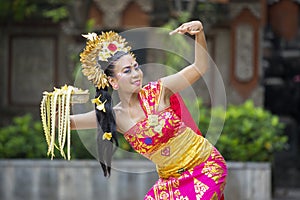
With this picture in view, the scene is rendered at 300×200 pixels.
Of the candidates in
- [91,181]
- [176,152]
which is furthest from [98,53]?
[91,181]

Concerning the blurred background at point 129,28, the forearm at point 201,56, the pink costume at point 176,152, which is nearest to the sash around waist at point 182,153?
the pink costume at point 176,152

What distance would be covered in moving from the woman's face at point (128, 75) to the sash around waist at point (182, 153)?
0.45 m

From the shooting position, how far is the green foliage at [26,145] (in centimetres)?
1176

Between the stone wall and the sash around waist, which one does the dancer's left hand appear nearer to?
the sash around waist

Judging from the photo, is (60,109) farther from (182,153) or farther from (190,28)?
(190,28)

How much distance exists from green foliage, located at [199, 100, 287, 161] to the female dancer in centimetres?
517

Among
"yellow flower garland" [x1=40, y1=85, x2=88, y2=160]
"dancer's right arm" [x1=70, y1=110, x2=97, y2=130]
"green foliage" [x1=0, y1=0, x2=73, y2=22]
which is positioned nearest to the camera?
"yellow flower garland" [x1=40, y1=85, x2=88, y2=160]

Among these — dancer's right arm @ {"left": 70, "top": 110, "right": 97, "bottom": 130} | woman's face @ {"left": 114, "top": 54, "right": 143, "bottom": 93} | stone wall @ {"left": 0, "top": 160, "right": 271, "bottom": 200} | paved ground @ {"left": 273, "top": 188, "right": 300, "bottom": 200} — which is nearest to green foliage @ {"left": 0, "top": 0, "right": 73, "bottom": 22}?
stone wall @ {"left": 0, "top": 160, "right": 271, "bottom": 200}

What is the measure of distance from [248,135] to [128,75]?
594 centimetres

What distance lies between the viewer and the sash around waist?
6.07m

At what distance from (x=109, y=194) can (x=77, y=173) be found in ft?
1.62

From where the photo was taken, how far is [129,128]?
6.15m

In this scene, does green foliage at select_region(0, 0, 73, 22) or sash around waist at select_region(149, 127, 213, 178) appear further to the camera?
green foliage at select_region(0, 0, 73, 22)

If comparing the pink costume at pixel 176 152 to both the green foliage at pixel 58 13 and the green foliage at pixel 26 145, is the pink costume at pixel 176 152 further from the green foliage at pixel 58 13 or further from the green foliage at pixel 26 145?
the green foliage at pixel 58 13
